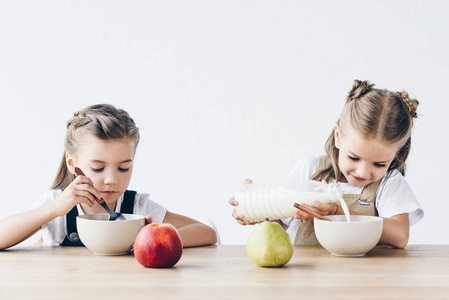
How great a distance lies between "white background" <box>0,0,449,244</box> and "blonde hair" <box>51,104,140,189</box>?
1.64 m

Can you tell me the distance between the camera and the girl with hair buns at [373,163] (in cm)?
160

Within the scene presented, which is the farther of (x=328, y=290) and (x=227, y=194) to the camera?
(x=227, y=194)

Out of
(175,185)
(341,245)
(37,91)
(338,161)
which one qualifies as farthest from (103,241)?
(37,91)

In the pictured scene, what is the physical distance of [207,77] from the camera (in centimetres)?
338

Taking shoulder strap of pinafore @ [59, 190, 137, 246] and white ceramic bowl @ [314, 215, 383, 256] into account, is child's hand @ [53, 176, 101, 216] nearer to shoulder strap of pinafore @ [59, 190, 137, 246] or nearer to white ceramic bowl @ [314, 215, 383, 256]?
shoulder strap of pinafore @ [59, 190, 137, 246]

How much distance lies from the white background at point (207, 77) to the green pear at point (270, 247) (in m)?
2.21

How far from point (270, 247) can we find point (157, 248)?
0.23 m

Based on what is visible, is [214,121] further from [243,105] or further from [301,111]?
[301,111]

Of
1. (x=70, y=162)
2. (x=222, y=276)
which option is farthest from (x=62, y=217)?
(x=222, y=276)

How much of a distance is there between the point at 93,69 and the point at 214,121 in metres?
0.79

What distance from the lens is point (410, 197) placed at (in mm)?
1689

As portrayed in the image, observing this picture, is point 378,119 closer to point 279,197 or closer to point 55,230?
point 279,197

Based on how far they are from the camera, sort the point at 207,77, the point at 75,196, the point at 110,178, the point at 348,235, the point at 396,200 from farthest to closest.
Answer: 1. the point at 207,77
2. the point at 396,200
3. the point at 110,178
4. the point at 75,196
5. the point at 348,235

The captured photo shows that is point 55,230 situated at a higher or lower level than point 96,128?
lower
